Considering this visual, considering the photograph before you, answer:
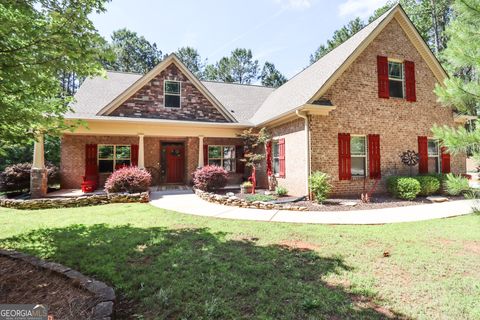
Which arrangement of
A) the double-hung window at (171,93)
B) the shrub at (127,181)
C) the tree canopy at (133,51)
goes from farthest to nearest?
1. the tree canopy at (133,51)
2. the double-hung window at (171,93)
3. the shrub at (127,181)

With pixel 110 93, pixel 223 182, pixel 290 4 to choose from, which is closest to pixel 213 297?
pixel 223 182

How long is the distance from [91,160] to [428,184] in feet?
51.1

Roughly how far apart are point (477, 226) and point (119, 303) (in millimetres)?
7874

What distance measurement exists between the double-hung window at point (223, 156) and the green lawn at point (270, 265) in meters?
8.17

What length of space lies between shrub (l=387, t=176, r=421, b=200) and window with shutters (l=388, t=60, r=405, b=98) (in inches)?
164

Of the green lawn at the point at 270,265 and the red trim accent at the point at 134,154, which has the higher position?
the red trim accent at the point at 134,154

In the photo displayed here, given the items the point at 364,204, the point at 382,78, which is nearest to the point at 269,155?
the point at 364,204

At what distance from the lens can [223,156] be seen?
15266mm

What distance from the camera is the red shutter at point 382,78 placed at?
11.3 metres

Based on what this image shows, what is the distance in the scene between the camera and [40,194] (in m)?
10.6

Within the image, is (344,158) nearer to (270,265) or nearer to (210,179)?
(210,179)

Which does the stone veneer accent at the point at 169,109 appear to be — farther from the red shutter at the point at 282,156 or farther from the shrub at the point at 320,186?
the shrub at the point at 320,186

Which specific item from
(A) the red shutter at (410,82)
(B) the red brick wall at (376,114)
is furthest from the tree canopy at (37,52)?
(A) the red shutter at (410,82)

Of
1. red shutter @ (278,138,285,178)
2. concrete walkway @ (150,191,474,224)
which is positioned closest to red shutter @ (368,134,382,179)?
concrete walkway @ (150,191,474,224)
